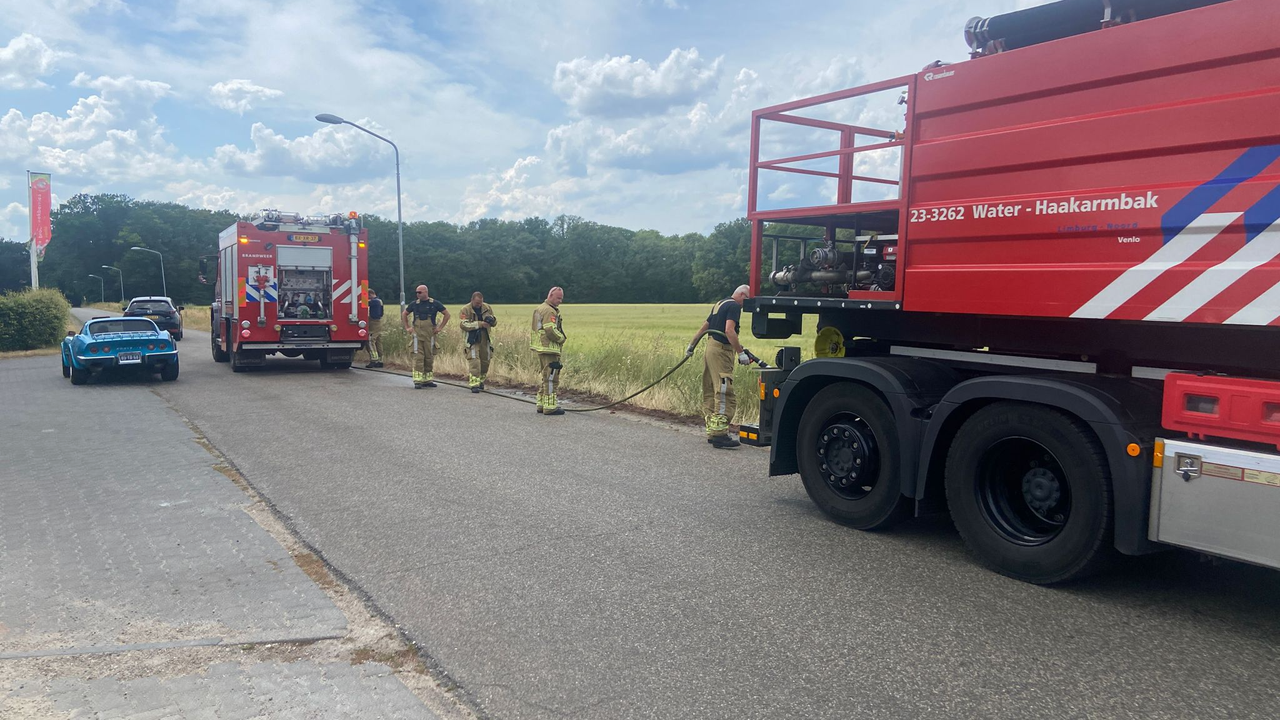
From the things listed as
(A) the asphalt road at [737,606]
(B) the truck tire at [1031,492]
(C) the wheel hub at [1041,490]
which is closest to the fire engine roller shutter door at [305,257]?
(A) the asphalt road at [737,606]

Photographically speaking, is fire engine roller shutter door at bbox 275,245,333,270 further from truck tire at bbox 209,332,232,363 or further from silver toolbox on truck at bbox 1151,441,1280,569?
silver toolbox on truck at bbox 1151,441,1280,569

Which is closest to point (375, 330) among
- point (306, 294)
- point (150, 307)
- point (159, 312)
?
point (306, 294)

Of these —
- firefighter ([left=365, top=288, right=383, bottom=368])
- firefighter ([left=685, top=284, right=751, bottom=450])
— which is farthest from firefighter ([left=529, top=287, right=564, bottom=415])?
firefighter ([left=365, top=288, right=383, bottom=368])

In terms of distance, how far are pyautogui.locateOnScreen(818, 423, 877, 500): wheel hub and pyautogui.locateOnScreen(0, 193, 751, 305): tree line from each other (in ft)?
285

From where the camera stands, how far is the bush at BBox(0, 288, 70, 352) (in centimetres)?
2481

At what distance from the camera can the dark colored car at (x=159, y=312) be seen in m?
29.9

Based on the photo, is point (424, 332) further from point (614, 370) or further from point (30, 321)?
point (30, 321)

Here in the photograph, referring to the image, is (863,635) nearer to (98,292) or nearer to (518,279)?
(518,279)

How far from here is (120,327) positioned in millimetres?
16359

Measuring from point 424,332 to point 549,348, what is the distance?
4522 millimetres

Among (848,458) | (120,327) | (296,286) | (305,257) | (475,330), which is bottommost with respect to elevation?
(848,458)

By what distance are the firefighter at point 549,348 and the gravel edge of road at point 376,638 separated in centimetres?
580

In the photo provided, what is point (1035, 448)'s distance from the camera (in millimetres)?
4781

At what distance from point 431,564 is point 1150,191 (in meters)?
4.28
